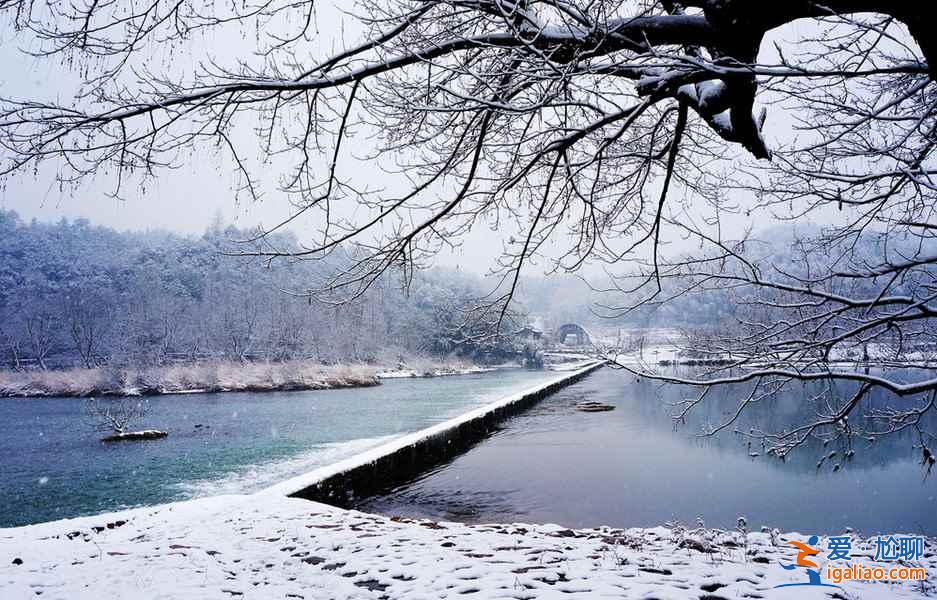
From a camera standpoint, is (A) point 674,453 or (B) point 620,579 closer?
(B) point 620,579

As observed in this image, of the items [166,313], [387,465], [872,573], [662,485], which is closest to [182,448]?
[387,465]

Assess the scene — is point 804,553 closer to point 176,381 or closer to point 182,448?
point 182,448

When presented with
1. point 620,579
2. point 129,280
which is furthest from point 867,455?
point 129,280

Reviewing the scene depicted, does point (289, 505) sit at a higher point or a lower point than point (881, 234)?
lower

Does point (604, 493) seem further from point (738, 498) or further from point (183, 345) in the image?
point (183, 345)

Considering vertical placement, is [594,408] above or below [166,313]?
below

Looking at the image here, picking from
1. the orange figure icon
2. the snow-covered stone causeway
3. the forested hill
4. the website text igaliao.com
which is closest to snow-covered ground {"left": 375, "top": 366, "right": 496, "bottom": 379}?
the forested hill

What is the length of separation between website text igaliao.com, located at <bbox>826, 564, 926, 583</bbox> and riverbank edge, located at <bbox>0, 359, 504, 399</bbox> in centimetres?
3427

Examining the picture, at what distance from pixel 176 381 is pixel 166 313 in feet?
78.8

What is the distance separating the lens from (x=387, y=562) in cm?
421

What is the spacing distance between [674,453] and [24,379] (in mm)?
39663

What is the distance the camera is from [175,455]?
13703mm

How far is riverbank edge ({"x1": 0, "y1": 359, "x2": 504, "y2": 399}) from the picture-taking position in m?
31.6

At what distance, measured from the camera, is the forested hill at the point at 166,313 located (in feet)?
163
